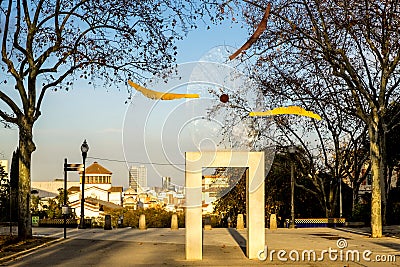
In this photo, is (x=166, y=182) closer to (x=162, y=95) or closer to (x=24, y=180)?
(x=162, y=95)

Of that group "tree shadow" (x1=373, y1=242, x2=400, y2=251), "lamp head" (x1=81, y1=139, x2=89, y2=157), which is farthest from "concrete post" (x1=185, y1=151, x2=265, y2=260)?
"lamp head" (x1=81, y1=139, x2=89, y2=157)

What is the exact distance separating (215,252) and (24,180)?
8.37 meters

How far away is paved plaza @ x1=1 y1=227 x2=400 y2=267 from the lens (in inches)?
660

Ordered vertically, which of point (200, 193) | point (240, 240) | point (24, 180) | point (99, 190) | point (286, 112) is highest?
point (286, 112)

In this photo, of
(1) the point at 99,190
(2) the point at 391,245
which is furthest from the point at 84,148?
(1) the point at 99,190

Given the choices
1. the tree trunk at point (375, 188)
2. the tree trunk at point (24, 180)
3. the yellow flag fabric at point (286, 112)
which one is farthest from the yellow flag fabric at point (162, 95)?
the tree trunk at point (375, 188)

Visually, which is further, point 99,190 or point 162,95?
point 99,190

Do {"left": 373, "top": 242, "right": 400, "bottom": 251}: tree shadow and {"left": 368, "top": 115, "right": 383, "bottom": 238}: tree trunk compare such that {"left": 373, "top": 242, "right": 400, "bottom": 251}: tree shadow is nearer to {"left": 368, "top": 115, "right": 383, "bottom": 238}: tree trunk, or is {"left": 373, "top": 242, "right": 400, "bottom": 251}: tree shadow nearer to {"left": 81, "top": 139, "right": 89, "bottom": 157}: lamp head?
{"left": 368, "top": 115, "right": 383, "bottom": 238}: tree trunk

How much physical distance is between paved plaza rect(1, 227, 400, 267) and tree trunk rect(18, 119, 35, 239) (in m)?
1.50

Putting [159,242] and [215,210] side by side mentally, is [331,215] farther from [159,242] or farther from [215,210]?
[159,242]

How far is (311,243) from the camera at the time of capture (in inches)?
874

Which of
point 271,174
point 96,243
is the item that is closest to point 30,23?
point 96,243

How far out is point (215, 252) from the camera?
1928cm

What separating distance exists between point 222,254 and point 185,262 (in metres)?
2.13
